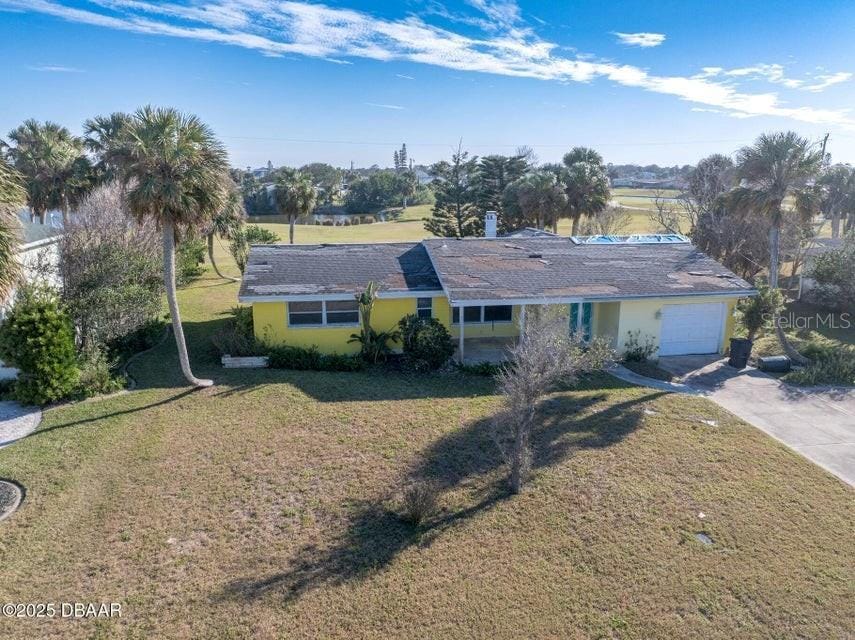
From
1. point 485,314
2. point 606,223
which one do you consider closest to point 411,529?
point 485,314

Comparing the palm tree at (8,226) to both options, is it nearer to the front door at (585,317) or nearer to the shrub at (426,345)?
the shrub at (426,345)

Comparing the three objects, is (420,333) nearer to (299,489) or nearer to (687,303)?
(299,489)

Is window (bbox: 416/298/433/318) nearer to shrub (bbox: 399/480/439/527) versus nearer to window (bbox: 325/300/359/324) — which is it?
window (bbox: 325/300/359/324)

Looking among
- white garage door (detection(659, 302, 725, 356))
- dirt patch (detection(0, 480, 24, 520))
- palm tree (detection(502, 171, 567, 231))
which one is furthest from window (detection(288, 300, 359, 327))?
palm tree (detection(502, 171, 567, 231))

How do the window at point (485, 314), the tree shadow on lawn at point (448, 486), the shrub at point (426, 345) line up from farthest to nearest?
the window at point (485, 314) → the shrub at point (426, 345) → the tree shadow on lawn at point (448, 486)

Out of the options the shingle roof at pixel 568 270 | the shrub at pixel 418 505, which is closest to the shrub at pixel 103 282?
the shingle roof at pixel 568 270

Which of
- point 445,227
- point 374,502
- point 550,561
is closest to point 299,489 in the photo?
point 374,502
